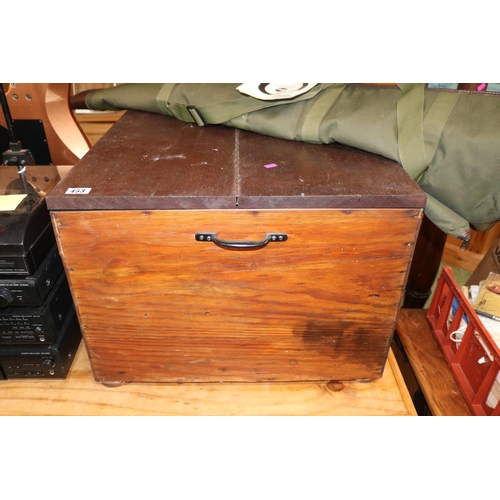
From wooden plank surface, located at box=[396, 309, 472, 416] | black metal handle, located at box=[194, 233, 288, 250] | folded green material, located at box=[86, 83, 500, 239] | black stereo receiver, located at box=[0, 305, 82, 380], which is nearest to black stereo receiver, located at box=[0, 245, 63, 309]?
black stereo receiver, located at box=[0, 305, 82, 380]

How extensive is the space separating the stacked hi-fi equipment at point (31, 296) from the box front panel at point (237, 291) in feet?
0.27

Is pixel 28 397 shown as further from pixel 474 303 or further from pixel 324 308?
pixel 474 303

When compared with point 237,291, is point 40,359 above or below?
below

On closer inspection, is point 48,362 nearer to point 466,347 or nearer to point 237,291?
point 237,291

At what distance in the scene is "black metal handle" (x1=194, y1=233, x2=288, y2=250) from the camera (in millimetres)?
617

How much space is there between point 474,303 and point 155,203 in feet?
2.41

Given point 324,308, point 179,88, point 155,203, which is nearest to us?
point 155,203

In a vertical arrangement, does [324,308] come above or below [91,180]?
below

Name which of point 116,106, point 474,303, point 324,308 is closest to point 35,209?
point 116,106

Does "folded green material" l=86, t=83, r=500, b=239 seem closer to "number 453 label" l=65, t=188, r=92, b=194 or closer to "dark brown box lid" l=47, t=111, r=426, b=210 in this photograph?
"dark brown box lid" l=47, t=111, r=426, b=210

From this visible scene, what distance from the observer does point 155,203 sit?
1.95 feet

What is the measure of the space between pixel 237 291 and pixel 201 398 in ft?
0.80

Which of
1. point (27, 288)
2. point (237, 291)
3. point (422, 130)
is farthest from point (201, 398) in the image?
point (422, 130)

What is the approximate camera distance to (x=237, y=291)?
2.23ft
